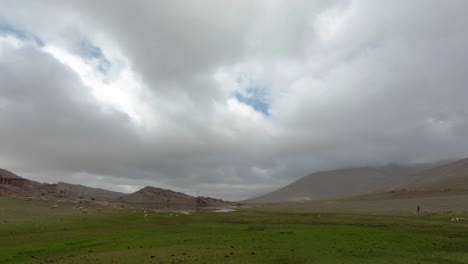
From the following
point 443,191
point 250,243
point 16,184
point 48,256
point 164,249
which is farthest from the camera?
point 443,191

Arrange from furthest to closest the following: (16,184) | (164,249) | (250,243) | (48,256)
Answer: (16,184) → (250,243) → (164,249) → (48,256)

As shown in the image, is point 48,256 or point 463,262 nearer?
point 463,262

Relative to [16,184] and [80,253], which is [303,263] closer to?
[80,253]

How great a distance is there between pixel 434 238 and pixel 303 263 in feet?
44.4

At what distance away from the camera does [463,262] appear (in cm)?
1534

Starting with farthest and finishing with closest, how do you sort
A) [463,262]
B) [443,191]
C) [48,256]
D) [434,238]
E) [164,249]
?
[443,191] → [434,238] → [164,249] → [48,256] → [463,262]

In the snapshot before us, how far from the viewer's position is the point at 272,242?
21578 millimetres

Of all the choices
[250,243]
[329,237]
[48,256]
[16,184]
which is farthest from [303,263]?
[16,184]

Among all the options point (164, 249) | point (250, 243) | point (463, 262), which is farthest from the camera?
point (250, 243)

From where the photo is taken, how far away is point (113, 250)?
61.3 ft

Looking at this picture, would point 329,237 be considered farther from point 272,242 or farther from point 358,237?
point 272,242

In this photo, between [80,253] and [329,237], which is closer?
[80,253]

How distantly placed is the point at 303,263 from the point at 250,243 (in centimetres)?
626

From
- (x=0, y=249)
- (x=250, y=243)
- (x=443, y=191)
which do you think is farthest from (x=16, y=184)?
(x=443, y=191)
